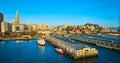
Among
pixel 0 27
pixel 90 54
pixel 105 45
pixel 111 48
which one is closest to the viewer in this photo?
pixel 90 54

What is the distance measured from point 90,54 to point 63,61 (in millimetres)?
2532

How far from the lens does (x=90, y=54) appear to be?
43.7 ft

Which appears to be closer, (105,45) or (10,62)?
(10,62)

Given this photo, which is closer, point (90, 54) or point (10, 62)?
point (10, 62)

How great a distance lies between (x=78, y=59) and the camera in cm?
1230

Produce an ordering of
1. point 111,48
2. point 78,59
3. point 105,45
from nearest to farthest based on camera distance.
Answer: point 78,59, point 111,48, point 105,45

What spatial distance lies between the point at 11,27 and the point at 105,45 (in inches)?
1550

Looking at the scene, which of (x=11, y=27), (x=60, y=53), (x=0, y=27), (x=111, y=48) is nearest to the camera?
(x=60, y=53)

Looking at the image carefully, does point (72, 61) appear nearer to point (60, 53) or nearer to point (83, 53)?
point (83, 53)

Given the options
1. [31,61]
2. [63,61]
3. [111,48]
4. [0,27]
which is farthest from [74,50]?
[0,27]

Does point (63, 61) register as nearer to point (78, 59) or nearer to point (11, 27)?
point (78, 59)

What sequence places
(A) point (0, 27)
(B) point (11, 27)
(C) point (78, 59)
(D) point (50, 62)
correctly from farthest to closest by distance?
(B) point (11, 27) → (A) point (0, 27) → (C) point (78, 59) → (D) point (50, 62)

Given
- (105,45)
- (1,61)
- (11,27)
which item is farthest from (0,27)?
(1,61)

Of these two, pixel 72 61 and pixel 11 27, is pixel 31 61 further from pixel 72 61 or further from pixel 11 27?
pixel 11 27
